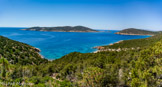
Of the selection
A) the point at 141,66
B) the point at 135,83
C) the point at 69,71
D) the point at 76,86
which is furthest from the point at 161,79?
the point at 69,71

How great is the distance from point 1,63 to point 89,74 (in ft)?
26.6

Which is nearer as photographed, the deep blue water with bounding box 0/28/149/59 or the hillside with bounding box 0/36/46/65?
the hillside with bounding box 0/36/46/65

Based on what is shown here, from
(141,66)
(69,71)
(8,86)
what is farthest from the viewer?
(69,71)

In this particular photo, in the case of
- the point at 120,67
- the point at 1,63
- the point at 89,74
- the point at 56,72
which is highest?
the point at 1,63

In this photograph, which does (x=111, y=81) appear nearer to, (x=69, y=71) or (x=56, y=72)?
(x=69, y=71)

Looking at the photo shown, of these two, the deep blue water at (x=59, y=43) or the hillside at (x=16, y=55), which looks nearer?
the hillside at (x=16, y=55)

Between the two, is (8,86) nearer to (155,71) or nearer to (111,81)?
(111,81)

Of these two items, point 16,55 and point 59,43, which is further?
point 59,43

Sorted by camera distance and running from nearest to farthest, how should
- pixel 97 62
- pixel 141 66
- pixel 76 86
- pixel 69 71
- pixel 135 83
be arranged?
pixel 135 83 < pixel 76 86 < pixel 141 66 < pixel 69 71 < pixel 97 62

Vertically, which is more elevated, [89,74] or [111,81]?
[89,74]

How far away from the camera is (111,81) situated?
988 centimetres

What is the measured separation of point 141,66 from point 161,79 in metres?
2.12

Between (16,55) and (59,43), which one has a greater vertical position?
(16,55)

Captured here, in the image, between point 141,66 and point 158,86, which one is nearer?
point 158,86
